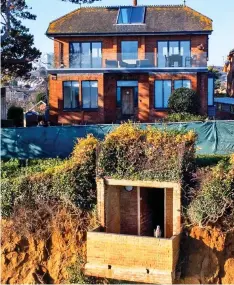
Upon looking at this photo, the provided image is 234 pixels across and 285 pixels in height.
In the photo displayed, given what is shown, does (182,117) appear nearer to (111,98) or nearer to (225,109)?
(111,98)

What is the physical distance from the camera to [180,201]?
19219 millimetres

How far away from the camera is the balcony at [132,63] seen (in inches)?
1204

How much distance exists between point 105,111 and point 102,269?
14.1 m

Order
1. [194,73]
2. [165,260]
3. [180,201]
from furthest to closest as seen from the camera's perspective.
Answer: [194,73]
[180,201]
[165,260]

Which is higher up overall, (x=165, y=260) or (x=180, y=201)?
(x=180, y=201)

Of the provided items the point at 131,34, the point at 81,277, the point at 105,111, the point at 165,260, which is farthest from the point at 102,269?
the point at 131,34

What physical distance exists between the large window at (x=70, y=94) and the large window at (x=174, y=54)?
4774 mm

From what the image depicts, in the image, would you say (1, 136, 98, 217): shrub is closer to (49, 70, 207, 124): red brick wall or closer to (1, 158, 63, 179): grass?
(1, 158, 63, 179): grass

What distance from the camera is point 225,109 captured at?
128 feet

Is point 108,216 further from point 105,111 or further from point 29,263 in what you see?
point 105,111

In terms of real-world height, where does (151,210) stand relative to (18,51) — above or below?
below

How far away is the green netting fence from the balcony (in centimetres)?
683

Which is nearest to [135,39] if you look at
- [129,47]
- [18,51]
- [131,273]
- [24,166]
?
[129,47]

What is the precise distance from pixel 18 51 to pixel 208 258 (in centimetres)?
1509
